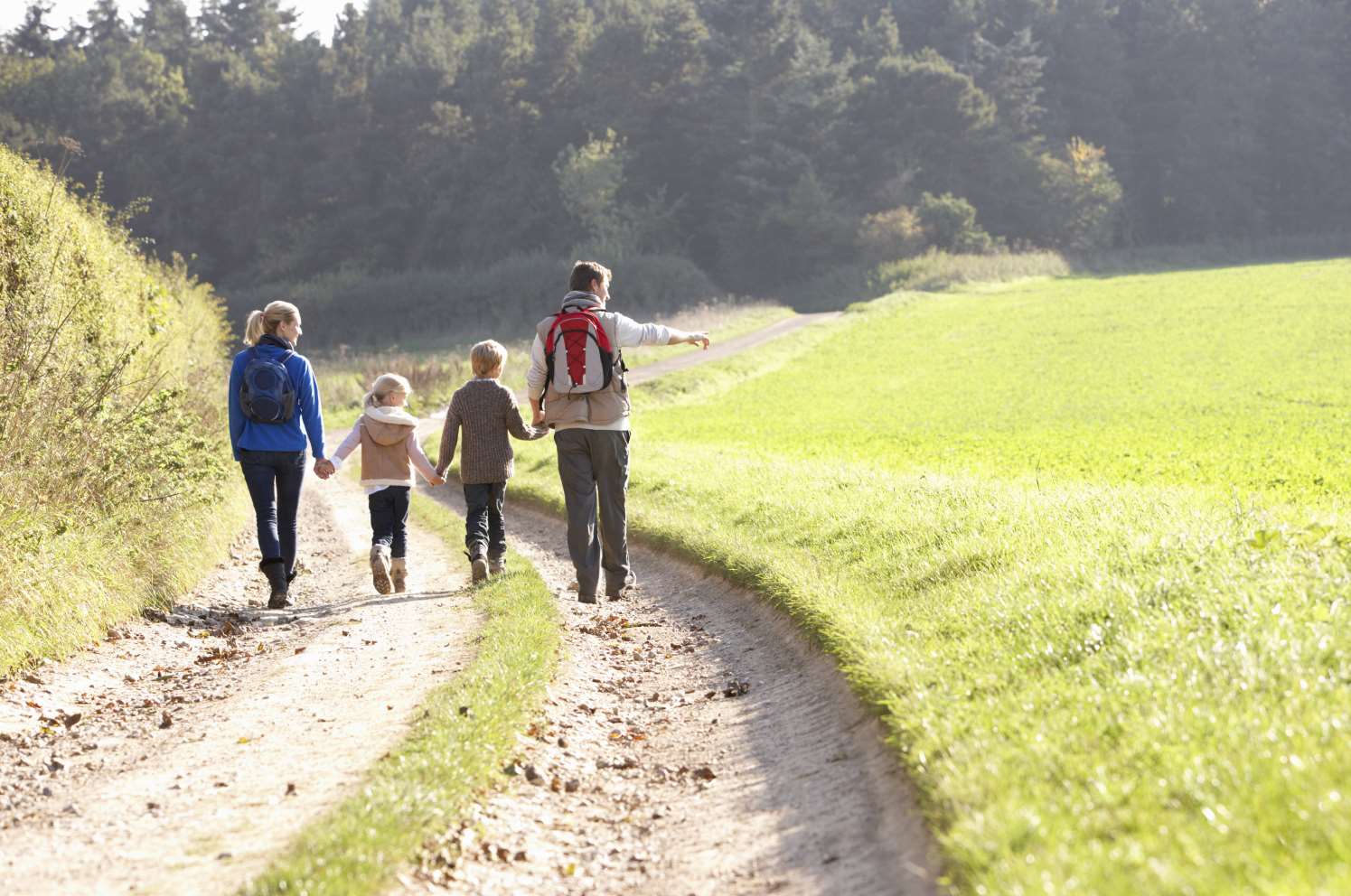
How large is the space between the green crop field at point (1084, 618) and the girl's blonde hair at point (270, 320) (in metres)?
4.32

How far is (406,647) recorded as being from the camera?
8500 mm

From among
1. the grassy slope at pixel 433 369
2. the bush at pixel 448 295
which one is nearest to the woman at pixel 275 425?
the grassy slope at pixel 433 369

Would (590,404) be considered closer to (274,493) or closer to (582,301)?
(582,301)

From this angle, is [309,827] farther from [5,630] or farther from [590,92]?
[590,92]

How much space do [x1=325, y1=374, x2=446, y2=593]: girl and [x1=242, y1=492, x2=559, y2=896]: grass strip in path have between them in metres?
3.01

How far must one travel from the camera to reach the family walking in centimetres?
932

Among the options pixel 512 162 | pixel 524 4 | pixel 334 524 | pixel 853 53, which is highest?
pixel 524 4

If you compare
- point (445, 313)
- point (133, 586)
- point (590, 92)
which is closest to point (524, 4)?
point (590, 92)

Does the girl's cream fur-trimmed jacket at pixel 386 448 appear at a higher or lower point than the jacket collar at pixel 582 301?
lower

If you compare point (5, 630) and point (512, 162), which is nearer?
point (5, 630)

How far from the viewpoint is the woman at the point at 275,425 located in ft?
34.2

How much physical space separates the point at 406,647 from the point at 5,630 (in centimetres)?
247

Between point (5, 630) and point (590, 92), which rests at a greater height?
point (590, 92)

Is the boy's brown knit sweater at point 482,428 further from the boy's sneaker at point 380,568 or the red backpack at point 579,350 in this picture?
the red backpack at point 579,350
